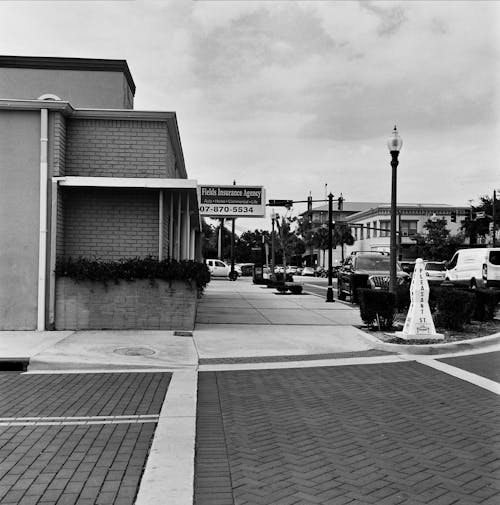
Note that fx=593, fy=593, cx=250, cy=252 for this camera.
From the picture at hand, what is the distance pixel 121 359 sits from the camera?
31.4 ft

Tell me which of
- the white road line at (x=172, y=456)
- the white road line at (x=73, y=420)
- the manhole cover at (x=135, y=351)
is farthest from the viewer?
the manhole cover at (x=135, y=351)

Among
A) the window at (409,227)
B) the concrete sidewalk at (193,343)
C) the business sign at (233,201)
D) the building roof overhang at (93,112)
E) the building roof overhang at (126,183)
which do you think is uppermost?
the window at (409,227)

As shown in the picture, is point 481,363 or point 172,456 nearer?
point 172,456

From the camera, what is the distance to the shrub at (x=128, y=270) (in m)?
12.6

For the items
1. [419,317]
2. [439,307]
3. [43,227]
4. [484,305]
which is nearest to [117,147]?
[43,227]

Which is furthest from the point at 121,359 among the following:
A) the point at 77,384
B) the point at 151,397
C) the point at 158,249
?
the point at 158,249

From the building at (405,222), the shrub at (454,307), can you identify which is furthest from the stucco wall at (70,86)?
the building at (405,222)

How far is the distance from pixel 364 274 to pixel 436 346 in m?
9.53

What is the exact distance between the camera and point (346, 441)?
545 centimetres

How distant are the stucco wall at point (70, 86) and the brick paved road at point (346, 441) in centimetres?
1239

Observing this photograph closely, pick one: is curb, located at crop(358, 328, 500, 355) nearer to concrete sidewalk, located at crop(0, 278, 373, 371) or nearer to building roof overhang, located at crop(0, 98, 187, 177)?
concrete sidewalk, located at crop(0, 278, 373, 371)

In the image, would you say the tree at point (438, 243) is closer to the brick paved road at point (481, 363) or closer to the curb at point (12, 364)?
the brick paved road at point (481, 363)

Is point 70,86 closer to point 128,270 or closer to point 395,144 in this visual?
point 128,270

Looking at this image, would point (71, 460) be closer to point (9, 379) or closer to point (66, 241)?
point (9, 379)
